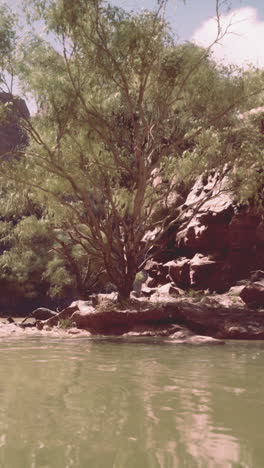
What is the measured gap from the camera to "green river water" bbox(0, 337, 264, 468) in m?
2.44

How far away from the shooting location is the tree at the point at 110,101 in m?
13.5

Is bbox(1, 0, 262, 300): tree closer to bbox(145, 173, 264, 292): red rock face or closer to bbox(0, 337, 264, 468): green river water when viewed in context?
bbox(145, 173, 264, 292): red rock face

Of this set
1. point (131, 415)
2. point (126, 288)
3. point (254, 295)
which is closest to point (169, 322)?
point (126, 288)

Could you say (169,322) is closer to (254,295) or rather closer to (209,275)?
(254,295)

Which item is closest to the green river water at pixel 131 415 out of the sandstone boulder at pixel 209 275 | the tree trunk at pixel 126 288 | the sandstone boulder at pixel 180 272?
the tree trunk at pixel 126 288

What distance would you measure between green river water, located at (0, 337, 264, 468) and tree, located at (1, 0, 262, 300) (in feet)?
31.6

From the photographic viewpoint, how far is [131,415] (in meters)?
3.35

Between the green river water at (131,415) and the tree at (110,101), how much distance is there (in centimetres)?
964

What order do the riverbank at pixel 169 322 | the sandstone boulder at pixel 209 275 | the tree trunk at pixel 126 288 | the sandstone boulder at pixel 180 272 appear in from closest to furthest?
the riverbank at pixel 169 322
the tree trunk at pixel 126 288
the sandstone boulder at pixel 209 275
the sandstone boulder at pixel 180 272

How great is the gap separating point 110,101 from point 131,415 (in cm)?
1335

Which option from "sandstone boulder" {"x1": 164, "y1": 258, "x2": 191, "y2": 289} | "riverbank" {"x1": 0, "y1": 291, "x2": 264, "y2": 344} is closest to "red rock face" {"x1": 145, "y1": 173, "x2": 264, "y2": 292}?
"sandstone boulder" {"x1": 164, "y1": 258, "x2": 191, "y2": 289}

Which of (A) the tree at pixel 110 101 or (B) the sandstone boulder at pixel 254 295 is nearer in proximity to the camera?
(A) the tree at pixel 110 101

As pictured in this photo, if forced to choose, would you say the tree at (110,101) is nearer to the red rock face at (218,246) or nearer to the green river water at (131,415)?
the red rock face at (218,246)

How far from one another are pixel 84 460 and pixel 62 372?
342 centimetres
